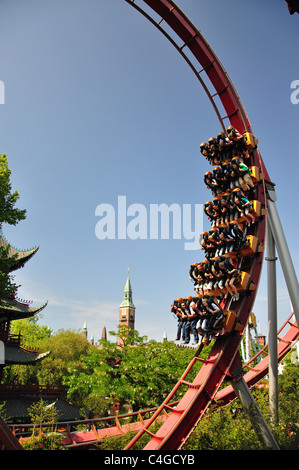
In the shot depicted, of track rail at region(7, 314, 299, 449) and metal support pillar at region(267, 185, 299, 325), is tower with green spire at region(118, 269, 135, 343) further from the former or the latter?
metal support pillar at region(267, 185, 299, 325)

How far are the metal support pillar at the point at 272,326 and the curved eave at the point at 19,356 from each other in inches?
704

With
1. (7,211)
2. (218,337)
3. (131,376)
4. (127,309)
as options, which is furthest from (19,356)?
(127,309)

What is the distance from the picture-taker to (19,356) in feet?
74.6

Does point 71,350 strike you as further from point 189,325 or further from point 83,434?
point 189,325

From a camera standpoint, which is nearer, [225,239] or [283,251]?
[225,239]

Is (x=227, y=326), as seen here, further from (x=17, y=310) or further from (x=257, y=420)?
(x=17, y=310)

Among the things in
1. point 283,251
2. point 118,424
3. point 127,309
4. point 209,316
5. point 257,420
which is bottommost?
point 127,309

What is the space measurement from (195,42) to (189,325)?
386 inches

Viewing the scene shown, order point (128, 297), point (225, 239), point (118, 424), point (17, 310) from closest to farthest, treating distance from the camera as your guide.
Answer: point (225, 239), point (118, 424), point (17, 310), point (128, 297)

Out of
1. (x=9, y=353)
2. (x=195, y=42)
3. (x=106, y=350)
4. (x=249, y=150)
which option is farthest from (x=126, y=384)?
(x=195, y=42)

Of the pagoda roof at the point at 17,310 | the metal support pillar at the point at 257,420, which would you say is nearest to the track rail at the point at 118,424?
the metal support pillar at the point at 257,420

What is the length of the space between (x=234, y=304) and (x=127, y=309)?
5159 inches

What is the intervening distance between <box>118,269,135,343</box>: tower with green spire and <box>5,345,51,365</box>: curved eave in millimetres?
113029

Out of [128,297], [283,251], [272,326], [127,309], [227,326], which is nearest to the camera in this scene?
[227,326]
